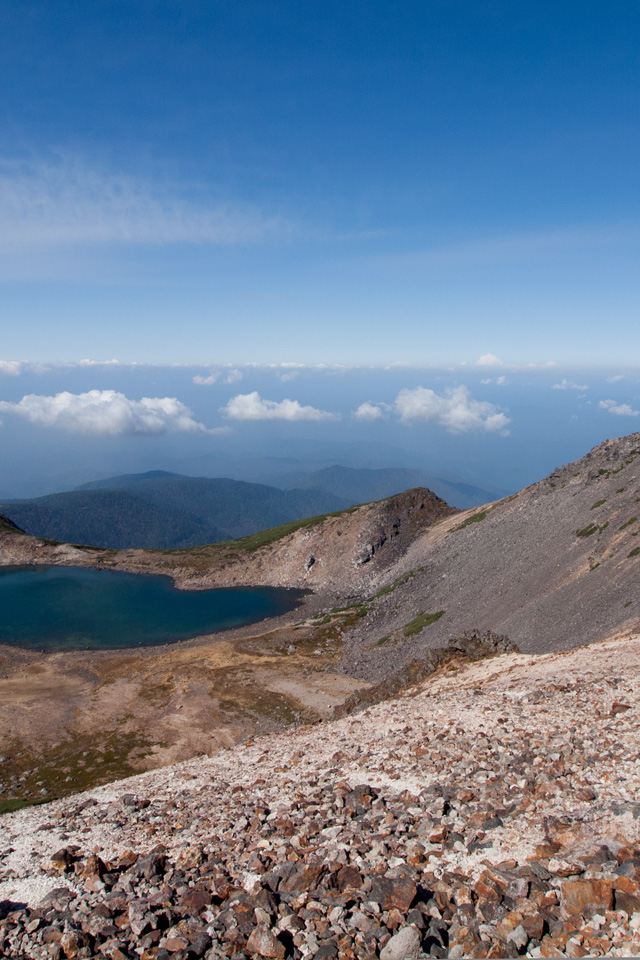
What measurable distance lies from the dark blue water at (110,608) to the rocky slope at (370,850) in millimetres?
55600

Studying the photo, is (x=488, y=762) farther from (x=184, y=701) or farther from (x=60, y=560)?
(x=60, y=560)

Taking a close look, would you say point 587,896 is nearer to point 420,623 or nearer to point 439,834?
point 439,834

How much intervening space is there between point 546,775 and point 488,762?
1981 mm

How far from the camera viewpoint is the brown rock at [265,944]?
8.38 m

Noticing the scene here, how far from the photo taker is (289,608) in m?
81.8

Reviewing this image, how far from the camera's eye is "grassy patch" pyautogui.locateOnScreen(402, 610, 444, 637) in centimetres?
5291

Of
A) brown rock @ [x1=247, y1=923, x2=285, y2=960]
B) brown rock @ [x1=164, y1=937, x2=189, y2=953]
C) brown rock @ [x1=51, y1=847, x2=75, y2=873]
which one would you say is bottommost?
brown rock @ [x1=51, y1=847, x2=75, y2=873]

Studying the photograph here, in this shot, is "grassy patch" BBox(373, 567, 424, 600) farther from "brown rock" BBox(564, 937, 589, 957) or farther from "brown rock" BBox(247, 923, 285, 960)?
"brown rock" BBox(564, 937, 589, 957)

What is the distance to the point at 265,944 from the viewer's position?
852 cm

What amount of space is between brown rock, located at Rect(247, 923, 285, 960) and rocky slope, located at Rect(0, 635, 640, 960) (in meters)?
0.02

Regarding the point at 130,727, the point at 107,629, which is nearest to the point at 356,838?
the point at 130,727

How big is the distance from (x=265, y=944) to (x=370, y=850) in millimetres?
3338

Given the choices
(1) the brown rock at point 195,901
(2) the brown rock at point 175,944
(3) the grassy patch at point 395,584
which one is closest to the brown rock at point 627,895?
(2) the brown rock at point 175,944

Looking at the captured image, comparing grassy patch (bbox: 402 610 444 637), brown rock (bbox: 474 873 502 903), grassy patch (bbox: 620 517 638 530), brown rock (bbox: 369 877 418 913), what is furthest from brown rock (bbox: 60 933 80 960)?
grassy patch (bbox: 620 517 638 530)
